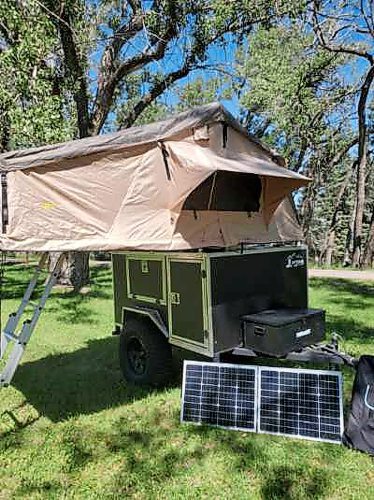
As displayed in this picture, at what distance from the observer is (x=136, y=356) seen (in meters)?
4.84

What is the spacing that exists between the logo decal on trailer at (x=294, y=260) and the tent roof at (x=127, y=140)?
144cm

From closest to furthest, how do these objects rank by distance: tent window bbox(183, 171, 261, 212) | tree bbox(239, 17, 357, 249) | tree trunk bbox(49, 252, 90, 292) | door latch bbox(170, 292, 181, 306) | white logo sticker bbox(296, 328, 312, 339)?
white logo sticker bbox(296, 328, 312, 339), tent window bbox(183, 171, 261, 212), door latch bbox(170, 292, 181, 306), tree trunk bbox(49, 252, 90, 292), tree bbox(239, 17, 357, 249)

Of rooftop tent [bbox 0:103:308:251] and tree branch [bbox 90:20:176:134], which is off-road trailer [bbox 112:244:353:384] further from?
tree branch [bbox 90:20:176:134]

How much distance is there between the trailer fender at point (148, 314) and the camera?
4.49 m

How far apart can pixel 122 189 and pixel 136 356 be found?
2008 mm

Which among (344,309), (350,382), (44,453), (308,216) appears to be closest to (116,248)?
(44,453)

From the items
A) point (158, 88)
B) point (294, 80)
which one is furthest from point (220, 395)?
point (294, 80)

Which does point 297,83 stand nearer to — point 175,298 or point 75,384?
point 175,298

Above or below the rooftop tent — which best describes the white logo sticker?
below

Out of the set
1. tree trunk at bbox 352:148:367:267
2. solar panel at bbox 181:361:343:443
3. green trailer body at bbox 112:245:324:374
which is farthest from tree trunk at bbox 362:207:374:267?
solar panel at bbox 181:361:343:443

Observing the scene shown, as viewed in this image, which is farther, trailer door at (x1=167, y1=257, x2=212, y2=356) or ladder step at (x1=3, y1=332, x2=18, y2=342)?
ladder step at (x1=3, y1=332, x2=18, y2=342)

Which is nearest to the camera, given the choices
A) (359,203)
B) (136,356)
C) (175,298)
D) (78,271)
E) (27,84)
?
(175,298)

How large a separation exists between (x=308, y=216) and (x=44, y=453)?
67.4 ft

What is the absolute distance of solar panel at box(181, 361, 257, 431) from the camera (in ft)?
12.2
